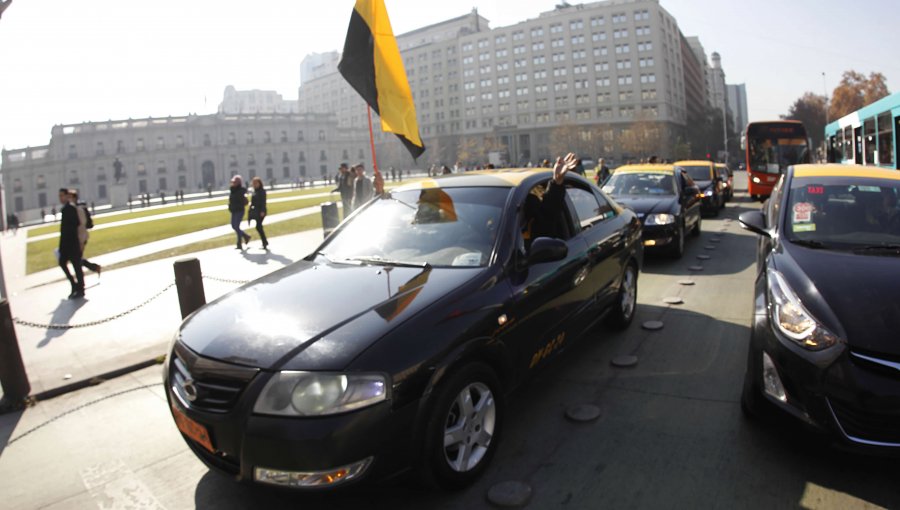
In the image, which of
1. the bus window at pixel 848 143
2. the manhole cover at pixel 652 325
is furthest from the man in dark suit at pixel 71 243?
the bus window at pixel 848 143

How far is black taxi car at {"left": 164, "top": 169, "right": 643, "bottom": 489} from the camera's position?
90.8 inches

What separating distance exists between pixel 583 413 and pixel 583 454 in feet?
1.70

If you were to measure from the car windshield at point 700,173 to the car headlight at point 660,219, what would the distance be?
9088 mm

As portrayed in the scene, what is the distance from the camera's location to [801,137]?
843 inches

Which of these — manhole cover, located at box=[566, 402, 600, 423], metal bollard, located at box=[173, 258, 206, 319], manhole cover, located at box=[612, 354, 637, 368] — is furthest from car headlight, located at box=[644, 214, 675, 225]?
metal bollard, located at box=[173, 258, 206, 319]

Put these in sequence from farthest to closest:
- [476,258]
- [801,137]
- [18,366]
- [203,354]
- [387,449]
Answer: [801,137] < [18,366] < [476,258] < [203,354] < [387,449]

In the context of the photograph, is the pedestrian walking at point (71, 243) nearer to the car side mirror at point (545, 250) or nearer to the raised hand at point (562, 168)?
the raised hand at point (562, 168)

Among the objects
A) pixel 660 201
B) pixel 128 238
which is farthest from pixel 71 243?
pixel 660 201

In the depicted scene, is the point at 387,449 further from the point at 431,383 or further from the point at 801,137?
the point at 801,137

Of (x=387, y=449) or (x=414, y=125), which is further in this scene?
(x=414, y=125)

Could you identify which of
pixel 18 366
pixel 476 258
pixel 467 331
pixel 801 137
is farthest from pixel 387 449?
pixel 801 137

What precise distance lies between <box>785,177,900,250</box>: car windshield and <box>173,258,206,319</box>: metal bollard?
5.64 metres

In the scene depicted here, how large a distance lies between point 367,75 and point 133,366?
401 cm

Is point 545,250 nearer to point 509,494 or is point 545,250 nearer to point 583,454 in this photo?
point 583,454
